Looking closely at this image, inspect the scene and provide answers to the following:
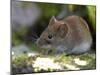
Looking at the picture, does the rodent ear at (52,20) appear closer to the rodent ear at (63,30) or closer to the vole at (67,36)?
the vole at (67,36)

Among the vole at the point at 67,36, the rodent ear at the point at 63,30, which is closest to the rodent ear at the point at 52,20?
the vole at the point at 67,36

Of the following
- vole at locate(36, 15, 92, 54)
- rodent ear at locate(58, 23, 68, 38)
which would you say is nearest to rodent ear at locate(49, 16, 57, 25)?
vole at locate(36, 15, 92, 54)

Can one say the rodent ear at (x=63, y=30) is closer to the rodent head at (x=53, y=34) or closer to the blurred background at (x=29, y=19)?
the rodent head at (x=53, y=34)

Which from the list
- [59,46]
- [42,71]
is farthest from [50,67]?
[59,46]

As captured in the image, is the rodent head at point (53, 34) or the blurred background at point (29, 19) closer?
the blurred background at point (29, 19)

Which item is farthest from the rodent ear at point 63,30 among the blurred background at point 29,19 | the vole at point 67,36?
the blurred background at point 29,19

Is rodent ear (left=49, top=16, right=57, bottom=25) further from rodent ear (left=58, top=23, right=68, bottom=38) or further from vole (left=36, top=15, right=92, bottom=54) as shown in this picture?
rodent ear (left=58, top=23, right=68, bottom=38)

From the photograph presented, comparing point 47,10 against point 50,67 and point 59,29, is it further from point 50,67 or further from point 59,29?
point 50,67

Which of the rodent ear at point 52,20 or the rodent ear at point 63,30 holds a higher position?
the rodent ear at point 52,20
